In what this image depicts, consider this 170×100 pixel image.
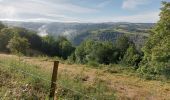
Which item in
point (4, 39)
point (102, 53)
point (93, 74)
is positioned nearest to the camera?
point (93, 74)

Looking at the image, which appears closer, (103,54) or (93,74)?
(93,74)

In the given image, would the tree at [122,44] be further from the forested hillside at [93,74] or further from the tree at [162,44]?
the tree at [162,44]

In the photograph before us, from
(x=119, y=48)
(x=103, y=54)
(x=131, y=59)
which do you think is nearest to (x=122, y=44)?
(x=119, y=48)

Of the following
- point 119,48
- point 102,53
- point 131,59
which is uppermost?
point 131,59

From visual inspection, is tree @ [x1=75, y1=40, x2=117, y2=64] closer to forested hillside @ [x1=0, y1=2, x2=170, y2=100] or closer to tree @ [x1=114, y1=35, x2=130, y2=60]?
tree @ [x1=114, y1=35, x2=130, y2=60]

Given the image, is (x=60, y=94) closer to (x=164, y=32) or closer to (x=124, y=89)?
(x=124, y=89)

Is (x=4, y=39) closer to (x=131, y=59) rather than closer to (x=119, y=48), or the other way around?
(x=131, y=59)

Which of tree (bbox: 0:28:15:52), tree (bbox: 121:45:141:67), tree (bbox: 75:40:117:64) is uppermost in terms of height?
tree (bbox: 0:28:15:52)

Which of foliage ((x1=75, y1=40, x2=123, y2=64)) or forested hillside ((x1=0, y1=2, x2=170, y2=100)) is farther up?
forested hillside ((x1=0, y1=2, x2=170, y2=100))

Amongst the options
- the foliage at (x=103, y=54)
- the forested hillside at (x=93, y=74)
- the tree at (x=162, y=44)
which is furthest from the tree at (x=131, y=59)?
the tree at (x=162, y=44)

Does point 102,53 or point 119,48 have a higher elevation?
point 119,48

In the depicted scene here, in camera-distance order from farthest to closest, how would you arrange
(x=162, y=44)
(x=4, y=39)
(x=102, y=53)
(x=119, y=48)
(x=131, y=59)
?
(x=119, y=48) < (x=102, y=53) < (x=131, y=59) < (x=4, y=39) < (x=162, y=44)

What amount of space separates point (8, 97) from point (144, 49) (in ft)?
65.9

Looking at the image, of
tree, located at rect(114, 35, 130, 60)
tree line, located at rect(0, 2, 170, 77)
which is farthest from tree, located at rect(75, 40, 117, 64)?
tree, located at rect(114, 35, 130, 60)
